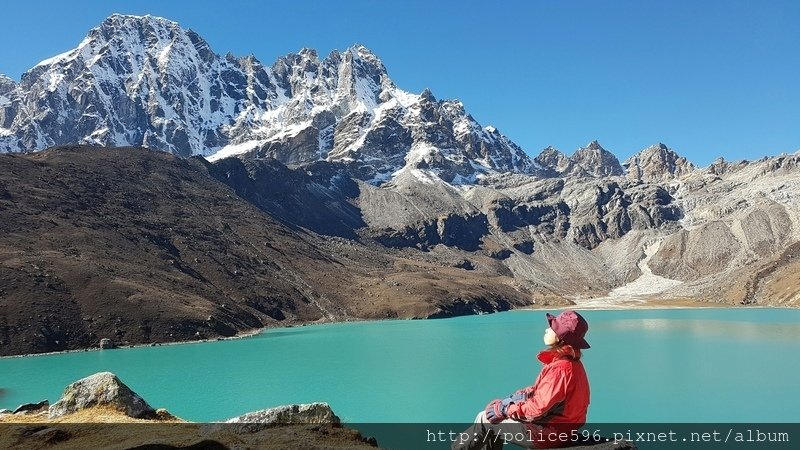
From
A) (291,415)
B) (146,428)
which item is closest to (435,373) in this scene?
(291,415)

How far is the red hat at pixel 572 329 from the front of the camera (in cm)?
715

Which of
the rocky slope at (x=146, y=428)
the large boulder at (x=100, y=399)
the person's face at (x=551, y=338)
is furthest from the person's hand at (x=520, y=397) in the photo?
the large boulder at (x=100, y=399)

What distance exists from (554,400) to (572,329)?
88cm

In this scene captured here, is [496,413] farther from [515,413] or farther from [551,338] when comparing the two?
[551,338]

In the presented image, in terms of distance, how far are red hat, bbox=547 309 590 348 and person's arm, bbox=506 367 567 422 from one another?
0.39m

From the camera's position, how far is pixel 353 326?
129 meters

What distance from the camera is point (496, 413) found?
7535mm

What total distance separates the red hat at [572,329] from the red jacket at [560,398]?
0.10 metres

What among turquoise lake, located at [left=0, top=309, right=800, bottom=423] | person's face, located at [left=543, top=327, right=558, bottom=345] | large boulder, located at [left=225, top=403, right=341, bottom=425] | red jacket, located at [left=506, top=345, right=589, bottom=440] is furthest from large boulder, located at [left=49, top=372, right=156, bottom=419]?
turquoise lake, located at [left=0, top=309, right=800, bottom=423]

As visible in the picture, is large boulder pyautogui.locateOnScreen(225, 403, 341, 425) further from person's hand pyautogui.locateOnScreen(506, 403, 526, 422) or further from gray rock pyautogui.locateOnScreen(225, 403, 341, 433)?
person's hand pyautogui.locateOnScreen(506, 403, 526, 422)

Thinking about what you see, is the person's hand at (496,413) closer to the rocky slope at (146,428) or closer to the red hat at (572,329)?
the red hat at (572,329)

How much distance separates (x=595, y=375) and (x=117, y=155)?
160830 mm

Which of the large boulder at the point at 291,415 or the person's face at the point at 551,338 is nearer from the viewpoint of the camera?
the person's face at the point at 551,338

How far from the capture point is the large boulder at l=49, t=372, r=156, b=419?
47.8 ft
